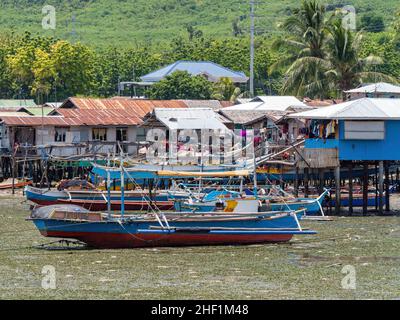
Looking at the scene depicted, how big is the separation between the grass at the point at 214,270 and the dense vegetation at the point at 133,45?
34.4 meters

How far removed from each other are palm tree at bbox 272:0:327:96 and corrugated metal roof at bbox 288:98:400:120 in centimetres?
2145

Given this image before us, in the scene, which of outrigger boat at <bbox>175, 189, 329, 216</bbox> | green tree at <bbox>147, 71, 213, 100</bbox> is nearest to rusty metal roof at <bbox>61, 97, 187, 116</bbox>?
green tree at <bbox>147, 71, 213, 100</bbox>

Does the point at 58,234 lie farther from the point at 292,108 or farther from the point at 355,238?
the point at 292,108

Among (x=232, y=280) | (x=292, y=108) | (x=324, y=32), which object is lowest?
(x=232, y=280)

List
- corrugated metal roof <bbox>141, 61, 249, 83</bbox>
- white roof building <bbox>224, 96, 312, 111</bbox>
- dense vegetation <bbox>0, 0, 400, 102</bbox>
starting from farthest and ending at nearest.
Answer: corrugated metal roof <bbox>141, 61, 249, 83</bbox>
dense vegetation <bbox>0, 0, 400, 102</bbox>
white roof building <bbox>224, 96, 312, 111</bbox>

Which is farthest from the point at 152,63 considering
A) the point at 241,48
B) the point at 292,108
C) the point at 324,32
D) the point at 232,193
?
the point at 232,193

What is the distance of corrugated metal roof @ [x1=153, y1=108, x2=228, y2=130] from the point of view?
62.1m

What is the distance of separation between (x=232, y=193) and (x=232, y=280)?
46.9 ft

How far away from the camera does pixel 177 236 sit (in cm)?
3428

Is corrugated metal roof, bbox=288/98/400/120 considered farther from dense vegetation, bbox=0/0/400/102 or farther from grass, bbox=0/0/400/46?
grass, bbox=0/0/400/46

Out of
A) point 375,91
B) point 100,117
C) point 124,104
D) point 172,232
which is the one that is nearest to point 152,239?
point 172,232

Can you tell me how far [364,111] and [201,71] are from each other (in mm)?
55935

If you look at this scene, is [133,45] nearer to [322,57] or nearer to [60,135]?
[60,135]

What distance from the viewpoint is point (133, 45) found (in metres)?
148
